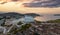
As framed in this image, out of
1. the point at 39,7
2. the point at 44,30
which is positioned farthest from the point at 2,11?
the point at 44,30

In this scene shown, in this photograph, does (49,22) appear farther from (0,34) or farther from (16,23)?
(0,34)

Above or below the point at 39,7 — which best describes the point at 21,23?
below

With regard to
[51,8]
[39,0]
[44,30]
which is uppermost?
[39,0]

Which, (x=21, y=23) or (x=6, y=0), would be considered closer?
(x=21, y=23)

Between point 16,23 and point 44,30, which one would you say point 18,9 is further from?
point 44,30

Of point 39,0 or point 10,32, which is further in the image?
point 39,0

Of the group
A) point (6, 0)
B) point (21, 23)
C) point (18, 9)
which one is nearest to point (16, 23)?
point (21, 23)

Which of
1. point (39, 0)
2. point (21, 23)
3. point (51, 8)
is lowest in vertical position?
point (21, 23)

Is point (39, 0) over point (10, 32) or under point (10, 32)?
over
